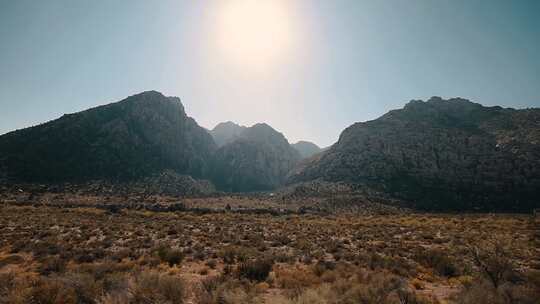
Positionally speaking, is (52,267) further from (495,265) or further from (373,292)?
(495,265)

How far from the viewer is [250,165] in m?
128

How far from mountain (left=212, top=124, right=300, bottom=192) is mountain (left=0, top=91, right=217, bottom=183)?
869 centimetres

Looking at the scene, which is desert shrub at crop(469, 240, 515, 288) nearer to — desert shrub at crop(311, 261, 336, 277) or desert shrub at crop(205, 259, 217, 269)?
desert shrub at crop(311, 261, 336, 277)

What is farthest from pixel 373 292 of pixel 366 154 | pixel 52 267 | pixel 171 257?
pixel 366 154

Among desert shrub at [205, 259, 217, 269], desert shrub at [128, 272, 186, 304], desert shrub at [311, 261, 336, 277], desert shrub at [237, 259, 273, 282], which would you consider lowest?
desert shrub at [311, 261, 336, 277]

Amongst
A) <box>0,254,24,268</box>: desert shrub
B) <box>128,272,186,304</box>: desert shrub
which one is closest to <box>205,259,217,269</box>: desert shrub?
<box>128,272,186,304</box>: desert shrub

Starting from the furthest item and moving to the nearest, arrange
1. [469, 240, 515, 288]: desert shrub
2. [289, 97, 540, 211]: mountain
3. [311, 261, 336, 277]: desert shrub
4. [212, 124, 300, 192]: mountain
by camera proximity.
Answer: [212, 124, 300, 192]: mountain
[289, 97, 540, 211]: mountain
[311, 261, 336, 277]: desert shrub
[469, 240, 515, 288]: desert shrub

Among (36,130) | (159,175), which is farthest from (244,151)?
(36,130)

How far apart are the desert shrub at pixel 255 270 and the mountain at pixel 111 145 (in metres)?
79.0

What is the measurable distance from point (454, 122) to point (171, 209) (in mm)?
101030

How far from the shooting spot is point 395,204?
58000 millimetres

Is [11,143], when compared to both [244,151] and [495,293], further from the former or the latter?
[495,293]

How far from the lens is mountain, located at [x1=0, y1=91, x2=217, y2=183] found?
7100cm

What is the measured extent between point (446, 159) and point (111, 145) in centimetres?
10520
